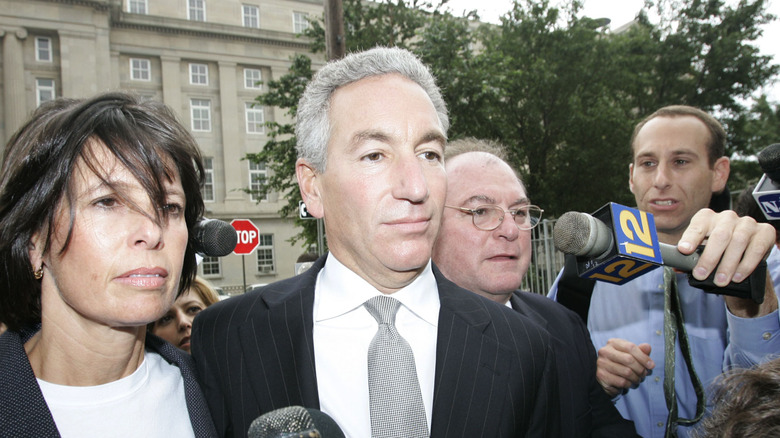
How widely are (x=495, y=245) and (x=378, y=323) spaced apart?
3.07ft

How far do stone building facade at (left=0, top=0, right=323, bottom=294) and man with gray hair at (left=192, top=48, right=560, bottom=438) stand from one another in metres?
28.7

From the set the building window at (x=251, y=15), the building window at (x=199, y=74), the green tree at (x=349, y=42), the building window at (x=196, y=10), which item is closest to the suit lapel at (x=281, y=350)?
the green tree at (x=349, y=42)

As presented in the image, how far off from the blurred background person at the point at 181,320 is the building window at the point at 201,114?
31.7 metres

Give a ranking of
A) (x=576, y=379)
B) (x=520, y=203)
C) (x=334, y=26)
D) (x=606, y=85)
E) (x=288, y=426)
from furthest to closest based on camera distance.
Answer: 1. (x=606, y=85)
2. (x=334, y=26)
3. (x=520, y=203)
4. (x=576, y=379)
5. (x=288, y=426)

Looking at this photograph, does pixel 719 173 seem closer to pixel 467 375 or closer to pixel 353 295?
pixel 467 375

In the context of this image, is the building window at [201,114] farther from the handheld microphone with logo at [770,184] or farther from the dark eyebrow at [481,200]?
the handheld microphone with logo at [770,184]

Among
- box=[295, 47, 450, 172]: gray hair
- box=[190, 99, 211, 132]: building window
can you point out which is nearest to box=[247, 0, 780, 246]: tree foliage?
box=[295, 47, 450, 172]: gray hair

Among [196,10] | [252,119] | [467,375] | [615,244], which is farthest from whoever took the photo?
[196,10]

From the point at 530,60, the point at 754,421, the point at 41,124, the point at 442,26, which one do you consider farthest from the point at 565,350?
the point at 530,60

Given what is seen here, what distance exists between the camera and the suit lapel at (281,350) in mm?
1634

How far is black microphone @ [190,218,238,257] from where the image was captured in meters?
1.74

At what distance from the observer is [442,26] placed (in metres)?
14.2

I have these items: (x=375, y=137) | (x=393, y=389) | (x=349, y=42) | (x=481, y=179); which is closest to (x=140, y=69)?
(x=349, y=42)

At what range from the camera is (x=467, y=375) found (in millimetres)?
1692
